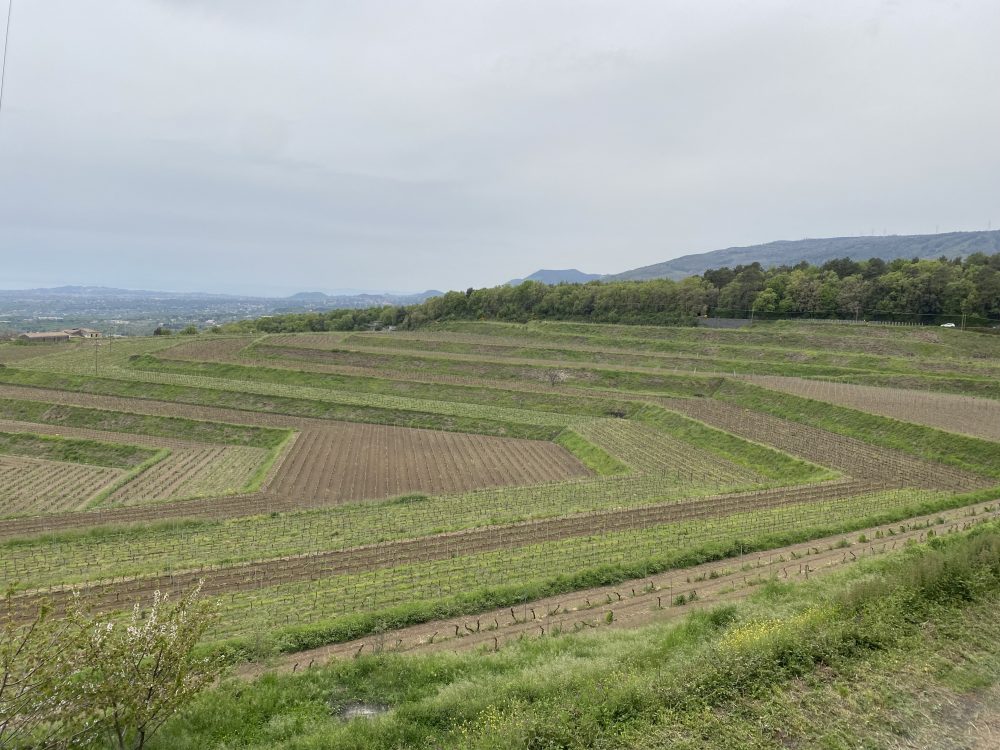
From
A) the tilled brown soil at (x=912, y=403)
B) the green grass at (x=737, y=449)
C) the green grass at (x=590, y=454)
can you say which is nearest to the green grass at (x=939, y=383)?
the tilled brown soil at (x=912, y=403)

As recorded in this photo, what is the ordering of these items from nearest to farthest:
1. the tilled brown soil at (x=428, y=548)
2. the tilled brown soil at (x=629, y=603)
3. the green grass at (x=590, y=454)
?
the tilled brown soil at (x=629, y=603) → the tilled brown soil at (x=428, y=548) → the green grass at (x=590, y=454)

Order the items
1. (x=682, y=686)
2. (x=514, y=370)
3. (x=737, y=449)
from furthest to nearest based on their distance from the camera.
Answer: (x=514, y=370) < (x=737, y=449) < (x=682, y=686)

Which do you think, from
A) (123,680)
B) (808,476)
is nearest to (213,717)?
(123,680)

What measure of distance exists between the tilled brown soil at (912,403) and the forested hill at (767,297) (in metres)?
30.7

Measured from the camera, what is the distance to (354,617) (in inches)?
585

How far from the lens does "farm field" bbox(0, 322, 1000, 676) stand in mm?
18281

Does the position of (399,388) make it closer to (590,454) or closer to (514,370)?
(514,370)

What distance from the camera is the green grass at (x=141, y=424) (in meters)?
45.0

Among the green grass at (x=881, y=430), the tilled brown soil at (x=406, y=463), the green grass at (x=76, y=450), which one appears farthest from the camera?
the green grass at (x=76, y=450)

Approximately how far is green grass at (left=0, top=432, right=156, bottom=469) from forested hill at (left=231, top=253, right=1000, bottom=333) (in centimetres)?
7310

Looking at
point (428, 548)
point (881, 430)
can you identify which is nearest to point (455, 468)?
point (428, 548)

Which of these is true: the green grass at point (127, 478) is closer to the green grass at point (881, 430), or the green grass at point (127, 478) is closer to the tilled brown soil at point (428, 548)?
the tilled brown soil at point (428, 548)

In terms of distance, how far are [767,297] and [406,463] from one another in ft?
213

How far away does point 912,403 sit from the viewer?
141 feet
